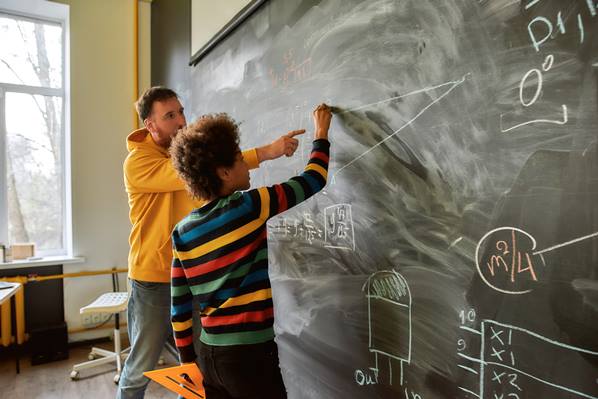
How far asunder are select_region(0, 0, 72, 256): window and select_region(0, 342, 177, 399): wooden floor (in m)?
0.98

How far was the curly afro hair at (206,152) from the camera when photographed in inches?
43.8

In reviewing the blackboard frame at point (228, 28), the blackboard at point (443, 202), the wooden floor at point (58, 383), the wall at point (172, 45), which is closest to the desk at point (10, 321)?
Result: the wooden floor at point (58, 383)

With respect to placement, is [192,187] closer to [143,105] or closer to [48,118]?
[143,105]

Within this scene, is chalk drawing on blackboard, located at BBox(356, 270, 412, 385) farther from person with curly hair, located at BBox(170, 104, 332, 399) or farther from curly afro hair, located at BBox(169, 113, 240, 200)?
curly afro hair, located at BBox(169, 113, 240, 200)

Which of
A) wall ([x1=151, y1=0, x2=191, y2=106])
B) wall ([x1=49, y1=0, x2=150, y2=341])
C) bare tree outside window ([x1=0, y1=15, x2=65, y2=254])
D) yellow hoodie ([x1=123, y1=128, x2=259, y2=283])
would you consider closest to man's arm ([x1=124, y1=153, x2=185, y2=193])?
yellow hoodie ([x1=123, y1=128, x2=259, y2=283])

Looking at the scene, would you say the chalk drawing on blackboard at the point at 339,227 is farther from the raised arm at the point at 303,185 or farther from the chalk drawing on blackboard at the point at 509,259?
the chalk drawing on blackboard at the point at 509,259

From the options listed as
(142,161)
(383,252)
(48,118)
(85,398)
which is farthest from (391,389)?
(48,118)

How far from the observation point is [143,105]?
177cm

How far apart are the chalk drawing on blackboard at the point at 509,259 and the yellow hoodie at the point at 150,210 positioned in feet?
4.02

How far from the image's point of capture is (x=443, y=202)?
960mm

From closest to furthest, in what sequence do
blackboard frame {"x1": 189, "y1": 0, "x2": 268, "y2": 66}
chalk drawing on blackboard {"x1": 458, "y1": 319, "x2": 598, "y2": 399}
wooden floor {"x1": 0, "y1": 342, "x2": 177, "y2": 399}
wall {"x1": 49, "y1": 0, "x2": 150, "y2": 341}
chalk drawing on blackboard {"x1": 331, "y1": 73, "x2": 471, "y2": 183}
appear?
chalk drawing on blackboard {"x1": 458, "y1": 319, "x2": 598, "y2": 399} → chalk drawing on blackboard {"x1": 331, "y1": 73, "x2": 471, "y2": 183} → blackboard frame {"x1": 189, "y1": 0, "x2": 268, "y2": 66} → wooden floor {"x1": 0, "y1": 342, "x2": 177, "y2": 399} → wall {"x1": 49, "y1": 0, "x2": 150, "y2": 341}

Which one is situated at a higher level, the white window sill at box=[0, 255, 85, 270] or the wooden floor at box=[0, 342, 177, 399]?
the white window sill at box=[0, 255, 85, 270]

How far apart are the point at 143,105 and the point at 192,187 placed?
81 centimetres

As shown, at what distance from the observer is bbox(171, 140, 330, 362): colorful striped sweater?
1.10 m
